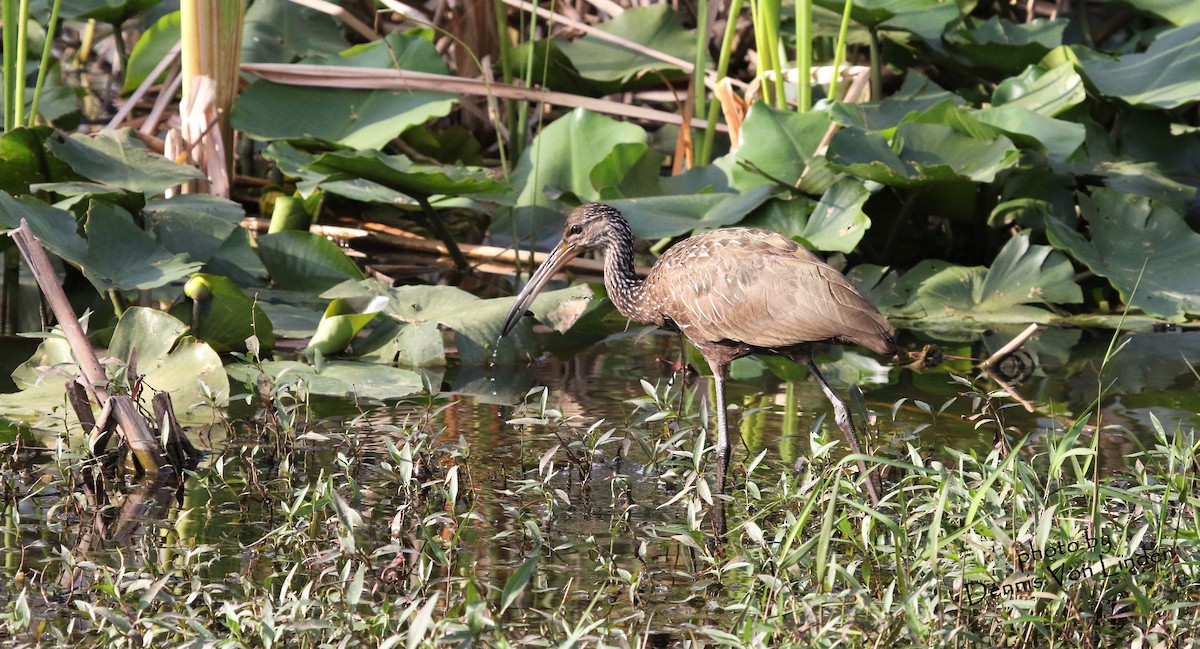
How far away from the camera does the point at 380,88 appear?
6.87 m

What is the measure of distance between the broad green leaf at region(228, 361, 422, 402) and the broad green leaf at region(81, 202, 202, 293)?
47 cm

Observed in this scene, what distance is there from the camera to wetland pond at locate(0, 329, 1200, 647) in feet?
8.91

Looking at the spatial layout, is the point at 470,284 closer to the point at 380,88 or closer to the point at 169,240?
the point at 380,88

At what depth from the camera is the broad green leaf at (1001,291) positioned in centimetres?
582

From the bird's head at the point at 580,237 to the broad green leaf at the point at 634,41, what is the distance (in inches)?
102

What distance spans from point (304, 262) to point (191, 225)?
1.71 feet

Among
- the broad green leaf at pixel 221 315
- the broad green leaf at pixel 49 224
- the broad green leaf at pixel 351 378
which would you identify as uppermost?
the broad green leaf at pixel 49 224

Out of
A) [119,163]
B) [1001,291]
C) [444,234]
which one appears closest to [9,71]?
[119,163]

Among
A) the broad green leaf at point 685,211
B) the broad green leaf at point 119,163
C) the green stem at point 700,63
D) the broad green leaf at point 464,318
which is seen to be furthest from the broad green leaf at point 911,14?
the broad green leaf at point 119,163

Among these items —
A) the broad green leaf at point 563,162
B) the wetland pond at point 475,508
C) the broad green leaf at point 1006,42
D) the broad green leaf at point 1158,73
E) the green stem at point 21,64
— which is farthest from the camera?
the broad green leaf at point 1006,42

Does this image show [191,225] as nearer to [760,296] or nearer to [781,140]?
[781,140]

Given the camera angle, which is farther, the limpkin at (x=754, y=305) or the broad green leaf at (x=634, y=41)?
the broad green leaf at (x=634, y=41)

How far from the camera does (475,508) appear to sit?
11.1 feet

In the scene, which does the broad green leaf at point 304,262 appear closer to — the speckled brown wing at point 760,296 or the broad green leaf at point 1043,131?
the speckled brown wing at point 760,296
